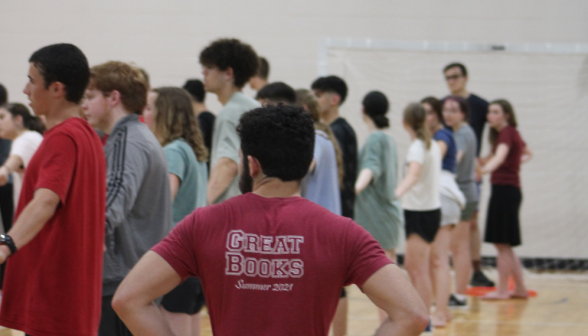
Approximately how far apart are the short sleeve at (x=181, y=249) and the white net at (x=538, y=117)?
525 cm

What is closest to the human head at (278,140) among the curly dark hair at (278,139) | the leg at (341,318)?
the curly dark hair at (278,139)

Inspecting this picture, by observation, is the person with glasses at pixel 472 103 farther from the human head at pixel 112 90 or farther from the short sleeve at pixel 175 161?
the human head at pixel 112 90

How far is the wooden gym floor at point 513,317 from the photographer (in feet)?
14.3

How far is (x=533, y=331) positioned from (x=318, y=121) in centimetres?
232

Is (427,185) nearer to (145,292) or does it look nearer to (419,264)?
(419,264)

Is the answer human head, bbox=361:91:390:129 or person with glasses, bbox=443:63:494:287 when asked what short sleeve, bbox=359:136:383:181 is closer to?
human head, bbox=361:91:390:129

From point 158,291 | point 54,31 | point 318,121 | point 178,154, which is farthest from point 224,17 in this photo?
point 158,291

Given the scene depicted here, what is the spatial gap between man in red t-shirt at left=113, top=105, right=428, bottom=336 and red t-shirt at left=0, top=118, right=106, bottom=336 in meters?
0.69

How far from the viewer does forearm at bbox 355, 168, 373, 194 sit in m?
3.70

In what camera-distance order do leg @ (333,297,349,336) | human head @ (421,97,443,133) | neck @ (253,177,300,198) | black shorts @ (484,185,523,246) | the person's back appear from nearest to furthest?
neck @ (253,177,300,198), the person's back, leg @ (333,297,349,336), human head @ (421,97,443,133), black shorts @ (484,185,523,246)

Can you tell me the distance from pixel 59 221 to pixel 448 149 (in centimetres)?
317

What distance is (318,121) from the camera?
320cm

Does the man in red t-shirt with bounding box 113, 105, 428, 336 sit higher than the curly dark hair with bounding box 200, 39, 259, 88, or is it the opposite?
the curly dark hair with bounding box 200, 39, 259, 88

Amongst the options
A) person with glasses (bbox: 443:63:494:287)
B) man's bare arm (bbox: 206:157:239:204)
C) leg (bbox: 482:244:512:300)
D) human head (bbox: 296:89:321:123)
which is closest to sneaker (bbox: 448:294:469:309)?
leg (bbox: 482:244:512:300)
